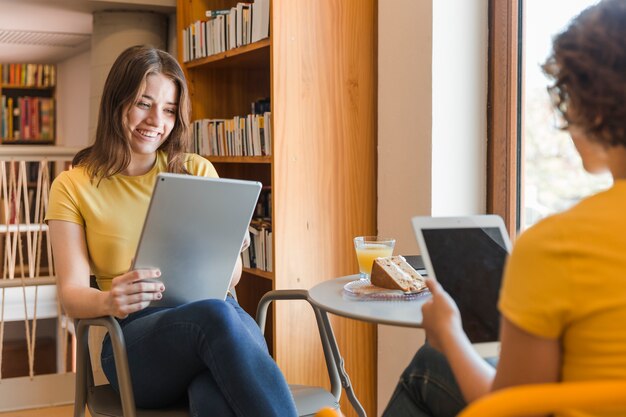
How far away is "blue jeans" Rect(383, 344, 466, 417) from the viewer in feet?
4.27

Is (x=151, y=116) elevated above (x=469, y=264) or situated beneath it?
elevated above

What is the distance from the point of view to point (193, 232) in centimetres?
167

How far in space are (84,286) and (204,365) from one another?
389mm

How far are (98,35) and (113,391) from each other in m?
2.81

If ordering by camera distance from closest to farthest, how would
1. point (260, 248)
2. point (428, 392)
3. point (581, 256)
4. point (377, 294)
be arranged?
1. point (581, 256)
2. point (428, 392)
3. point (377, 294)
4. point (260, 248)

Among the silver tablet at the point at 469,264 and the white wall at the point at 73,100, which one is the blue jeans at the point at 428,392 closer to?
the silver tablet at the point at 469,264

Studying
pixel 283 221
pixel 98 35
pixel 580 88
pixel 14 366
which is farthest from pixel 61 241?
pixel 14 366

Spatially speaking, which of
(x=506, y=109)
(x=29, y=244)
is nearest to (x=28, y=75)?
(x=29, y=244)

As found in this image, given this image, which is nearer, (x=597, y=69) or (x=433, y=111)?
(x=597, y=69)

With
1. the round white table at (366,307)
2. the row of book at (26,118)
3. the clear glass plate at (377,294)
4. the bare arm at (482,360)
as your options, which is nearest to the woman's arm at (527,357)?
the bare arm at (482,360)

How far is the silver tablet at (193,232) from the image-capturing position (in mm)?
1604

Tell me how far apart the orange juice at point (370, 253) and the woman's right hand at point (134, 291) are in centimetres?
44

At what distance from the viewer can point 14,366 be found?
184 inches

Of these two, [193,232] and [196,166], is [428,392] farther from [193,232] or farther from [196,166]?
[196,166]
